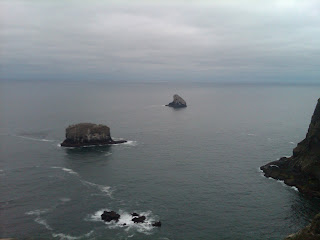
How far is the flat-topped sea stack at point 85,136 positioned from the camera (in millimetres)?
→ 174250

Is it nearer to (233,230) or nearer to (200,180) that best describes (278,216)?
(233,230)

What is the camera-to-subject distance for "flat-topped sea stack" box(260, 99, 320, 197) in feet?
384

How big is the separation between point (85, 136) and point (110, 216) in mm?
86542

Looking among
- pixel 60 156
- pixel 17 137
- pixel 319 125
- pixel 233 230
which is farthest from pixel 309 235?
pixel 17 137

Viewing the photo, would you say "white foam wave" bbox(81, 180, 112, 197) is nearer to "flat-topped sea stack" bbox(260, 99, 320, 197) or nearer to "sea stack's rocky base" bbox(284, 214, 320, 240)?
"flat-topped sea stack" bbox(260, 99, 320, 197)

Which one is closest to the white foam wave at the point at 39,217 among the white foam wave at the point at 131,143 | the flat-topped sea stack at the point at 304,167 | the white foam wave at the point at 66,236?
the white foam wave at the point at 66,236

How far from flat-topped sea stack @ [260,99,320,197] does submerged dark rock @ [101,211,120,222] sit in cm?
6324

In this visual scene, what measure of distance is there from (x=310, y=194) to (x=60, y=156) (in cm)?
10351

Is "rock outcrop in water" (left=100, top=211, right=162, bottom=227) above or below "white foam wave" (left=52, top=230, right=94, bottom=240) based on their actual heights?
above

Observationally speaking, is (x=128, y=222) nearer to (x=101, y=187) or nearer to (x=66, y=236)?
(x=66, y=236)

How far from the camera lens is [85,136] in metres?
176

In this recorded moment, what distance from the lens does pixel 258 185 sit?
121 m

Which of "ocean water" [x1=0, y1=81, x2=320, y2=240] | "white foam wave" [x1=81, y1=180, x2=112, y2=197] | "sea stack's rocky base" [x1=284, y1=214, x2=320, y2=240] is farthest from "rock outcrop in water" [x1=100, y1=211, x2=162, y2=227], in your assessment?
"sea stack's rocky base" [x1=284, y1=214, x2=320, y2=240]

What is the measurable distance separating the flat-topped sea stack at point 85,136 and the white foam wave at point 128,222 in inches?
3154
